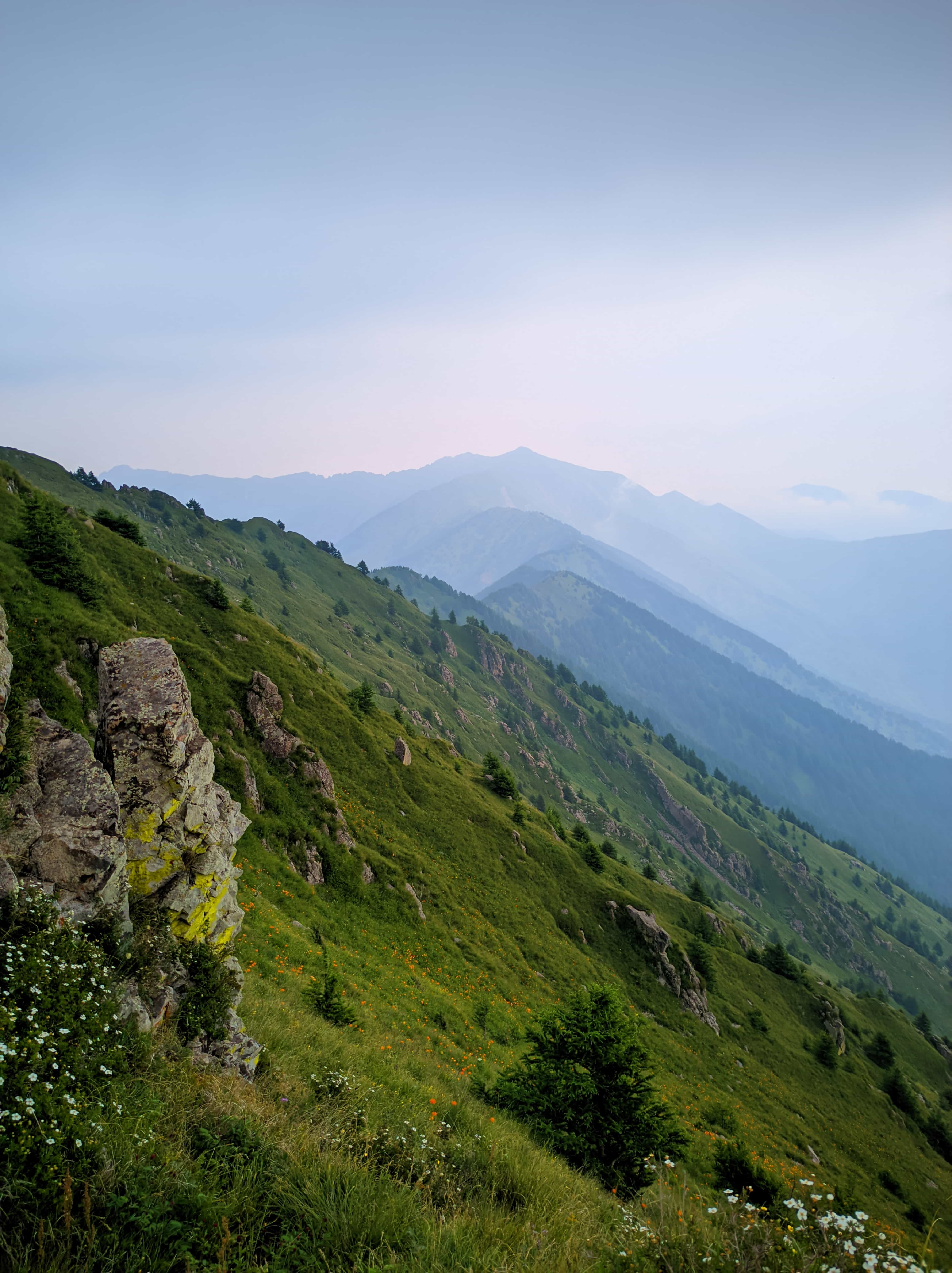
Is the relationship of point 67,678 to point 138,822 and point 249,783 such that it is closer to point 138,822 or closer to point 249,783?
point 249,783

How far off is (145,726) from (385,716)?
5114cm

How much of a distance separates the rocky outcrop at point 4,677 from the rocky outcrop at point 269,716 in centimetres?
2387

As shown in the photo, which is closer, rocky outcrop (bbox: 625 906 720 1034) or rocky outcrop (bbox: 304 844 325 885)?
rocky outcrop (bbox: 304 844 325 885)

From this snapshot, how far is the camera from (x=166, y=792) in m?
13.2

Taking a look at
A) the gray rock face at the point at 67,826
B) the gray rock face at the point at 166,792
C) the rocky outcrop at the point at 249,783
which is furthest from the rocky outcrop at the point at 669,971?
the gray rock face at the point at 67,826

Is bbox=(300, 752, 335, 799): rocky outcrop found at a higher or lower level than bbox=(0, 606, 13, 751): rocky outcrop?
lower

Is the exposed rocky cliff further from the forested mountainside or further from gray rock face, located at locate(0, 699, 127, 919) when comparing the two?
the forested mountainside

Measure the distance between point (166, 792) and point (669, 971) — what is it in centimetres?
5178

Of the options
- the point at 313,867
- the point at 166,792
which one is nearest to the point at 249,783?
the point at 313,867

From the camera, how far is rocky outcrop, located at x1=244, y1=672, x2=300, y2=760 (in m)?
35.2

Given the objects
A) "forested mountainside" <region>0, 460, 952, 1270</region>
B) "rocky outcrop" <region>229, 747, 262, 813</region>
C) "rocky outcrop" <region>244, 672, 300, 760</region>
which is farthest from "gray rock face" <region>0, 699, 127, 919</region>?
"rocky outcrop" <region>244, 672, 300, 760</region>

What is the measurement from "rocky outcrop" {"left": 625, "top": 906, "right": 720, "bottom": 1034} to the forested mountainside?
28 centimetres

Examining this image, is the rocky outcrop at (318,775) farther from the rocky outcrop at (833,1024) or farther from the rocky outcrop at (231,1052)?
the rocky outcrop at (833,1024)

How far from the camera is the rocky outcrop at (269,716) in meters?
35.2
